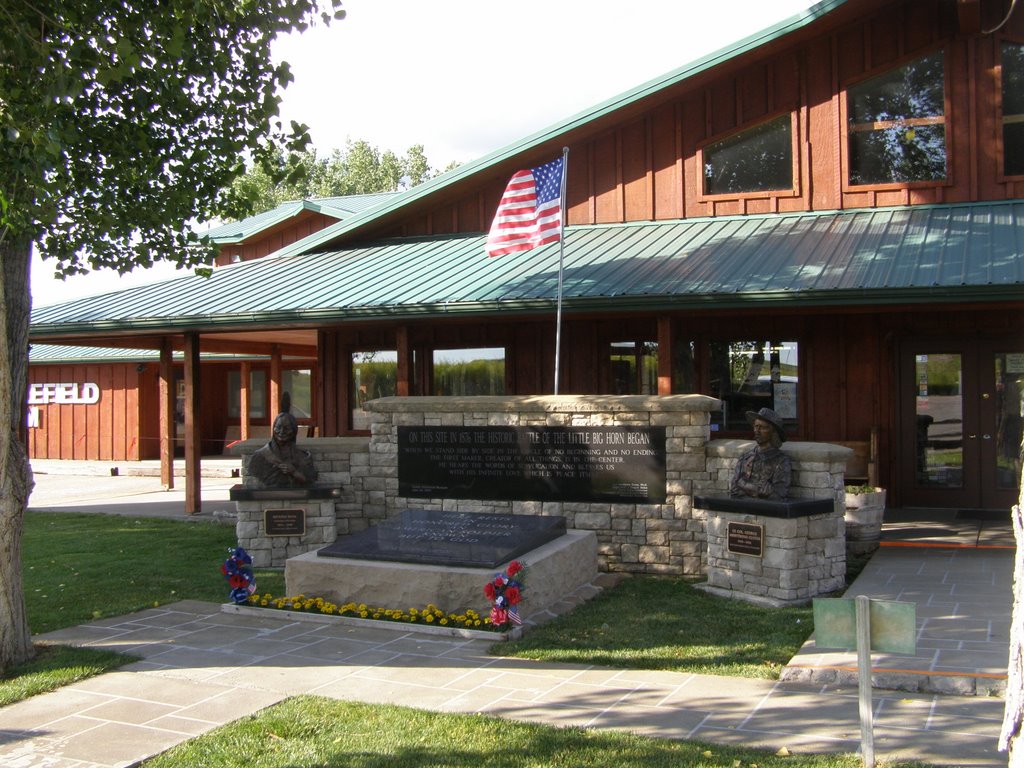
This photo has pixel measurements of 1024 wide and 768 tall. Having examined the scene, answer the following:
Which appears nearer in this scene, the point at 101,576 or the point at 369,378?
the point at 101,576

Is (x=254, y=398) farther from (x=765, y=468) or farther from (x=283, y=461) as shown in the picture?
(x=765, y=468)

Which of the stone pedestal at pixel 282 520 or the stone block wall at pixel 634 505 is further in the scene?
the stone pedestal at pixel 282 520

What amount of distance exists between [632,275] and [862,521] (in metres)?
4.01

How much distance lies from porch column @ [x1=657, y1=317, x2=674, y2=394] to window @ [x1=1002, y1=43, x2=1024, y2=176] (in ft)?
17.3

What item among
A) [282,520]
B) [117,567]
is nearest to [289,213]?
[117,567]

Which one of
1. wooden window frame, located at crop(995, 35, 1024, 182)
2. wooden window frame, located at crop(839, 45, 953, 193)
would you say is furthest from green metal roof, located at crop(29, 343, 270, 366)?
wooden window frame, located at crop(995, 35, 1024, 182)

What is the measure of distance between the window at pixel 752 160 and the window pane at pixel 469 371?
164 inches

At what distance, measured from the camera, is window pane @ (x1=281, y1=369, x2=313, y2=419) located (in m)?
27.5

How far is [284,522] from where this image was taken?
1099 cm

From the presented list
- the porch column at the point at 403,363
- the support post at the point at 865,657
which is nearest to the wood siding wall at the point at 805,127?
the porch column at the point at 403,363

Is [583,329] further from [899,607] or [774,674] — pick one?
[899,607]

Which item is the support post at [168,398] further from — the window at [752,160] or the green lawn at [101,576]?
the window at [752,160]

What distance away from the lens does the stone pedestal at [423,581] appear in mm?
8258

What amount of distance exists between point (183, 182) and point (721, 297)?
587 centimetres
